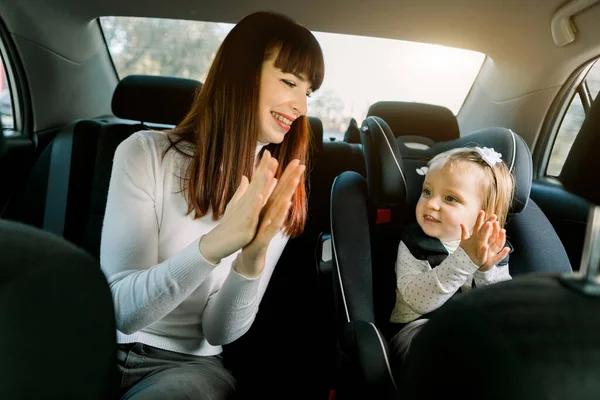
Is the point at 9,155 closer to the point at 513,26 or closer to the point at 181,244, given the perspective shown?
the point at 181,244

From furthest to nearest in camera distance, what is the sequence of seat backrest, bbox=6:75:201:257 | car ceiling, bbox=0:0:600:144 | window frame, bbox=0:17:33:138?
1. window frame, bbox=0:17:33:138
2. car ceiling, bbox=0:0:600:144
3. seat backrest, bbox=6:75:201:257

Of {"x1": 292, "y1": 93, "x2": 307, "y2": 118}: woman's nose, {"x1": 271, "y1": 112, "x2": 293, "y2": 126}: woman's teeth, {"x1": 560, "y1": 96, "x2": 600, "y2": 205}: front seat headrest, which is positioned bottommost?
{"x1": 271, "y1": 112, "x2": 293, "y2": 126}: woman's teeth

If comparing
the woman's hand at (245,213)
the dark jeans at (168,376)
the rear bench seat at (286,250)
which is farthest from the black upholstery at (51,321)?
the rear bench seat at (286,250)

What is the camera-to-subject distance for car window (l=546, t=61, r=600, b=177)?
87.6 inches

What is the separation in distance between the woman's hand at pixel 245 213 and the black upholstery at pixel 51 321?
41 cm

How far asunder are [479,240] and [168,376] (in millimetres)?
868

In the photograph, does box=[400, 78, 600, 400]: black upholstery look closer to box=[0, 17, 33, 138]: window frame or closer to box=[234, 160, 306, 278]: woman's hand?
box=[234, 160, 306, 278]: woman's hand

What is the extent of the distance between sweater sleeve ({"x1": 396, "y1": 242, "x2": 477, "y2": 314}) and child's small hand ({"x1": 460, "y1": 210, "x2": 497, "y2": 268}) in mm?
30

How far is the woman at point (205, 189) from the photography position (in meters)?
1.12

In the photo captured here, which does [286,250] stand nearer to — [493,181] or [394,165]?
[394,165]

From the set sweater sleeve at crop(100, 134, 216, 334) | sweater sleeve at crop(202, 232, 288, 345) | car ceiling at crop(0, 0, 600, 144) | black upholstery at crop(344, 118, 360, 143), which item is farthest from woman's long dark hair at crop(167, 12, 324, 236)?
black upholstery at crop(344, 118, 360, 143)

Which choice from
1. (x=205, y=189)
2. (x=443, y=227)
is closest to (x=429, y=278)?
(x=443, y=227)

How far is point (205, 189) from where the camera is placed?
1217mm

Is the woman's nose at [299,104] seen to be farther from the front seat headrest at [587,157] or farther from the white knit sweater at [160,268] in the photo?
the front seat headrest at [587,157]
